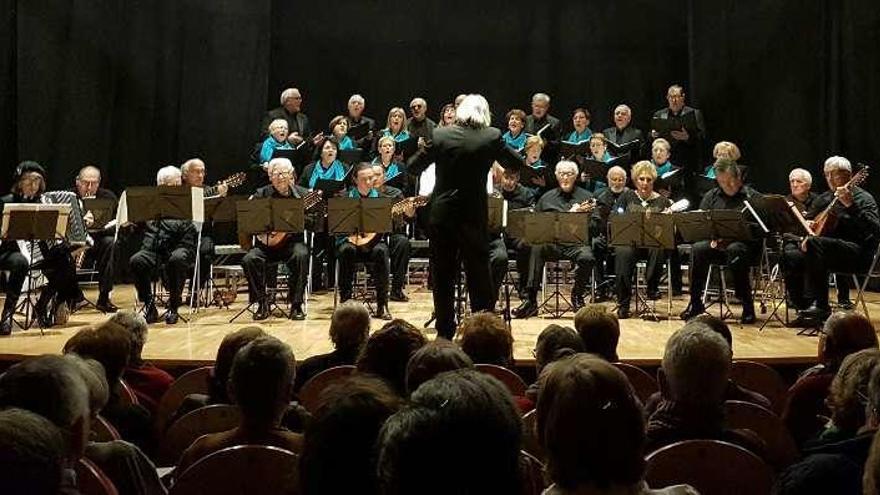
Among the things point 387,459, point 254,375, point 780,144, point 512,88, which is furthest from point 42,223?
point 780,144

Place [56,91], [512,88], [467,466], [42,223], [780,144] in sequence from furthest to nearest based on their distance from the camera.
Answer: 1. [512,88]
2. [780,144]
3. [56,91]
4. [42,223]
5. [467,466]

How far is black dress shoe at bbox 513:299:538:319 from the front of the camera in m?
8.70

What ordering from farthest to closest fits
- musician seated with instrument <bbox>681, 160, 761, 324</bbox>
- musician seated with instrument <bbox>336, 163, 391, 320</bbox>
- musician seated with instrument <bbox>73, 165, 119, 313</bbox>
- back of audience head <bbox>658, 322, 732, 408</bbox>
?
musician seated with instrument <bbox>73, 165, 119, 313</bbox> → musician seated with instrument <bbox>336, 163, 391, 320</bbox> → musician seated with instrument <bbox>681, 160, 761, 324</bbox> → back of audience head <bbox>658, 322, 732, 408</bbox>

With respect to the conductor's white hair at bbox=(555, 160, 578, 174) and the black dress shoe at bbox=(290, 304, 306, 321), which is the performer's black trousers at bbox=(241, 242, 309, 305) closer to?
the black dress shoe at bbox=(290, 304, 306, 321)

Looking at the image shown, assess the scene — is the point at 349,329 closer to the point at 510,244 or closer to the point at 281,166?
the point at 281,166

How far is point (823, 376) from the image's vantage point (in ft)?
11.8

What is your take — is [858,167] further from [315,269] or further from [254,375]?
[254,375]

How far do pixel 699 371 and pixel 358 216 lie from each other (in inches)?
217

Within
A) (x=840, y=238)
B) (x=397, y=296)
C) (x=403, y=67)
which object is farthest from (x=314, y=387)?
(x=403, y=67)

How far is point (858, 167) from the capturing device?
1077 centimetres

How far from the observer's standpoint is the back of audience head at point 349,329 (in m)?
4.22

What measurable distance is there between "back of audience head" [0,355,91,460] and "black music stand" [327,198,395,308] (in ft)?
19.0

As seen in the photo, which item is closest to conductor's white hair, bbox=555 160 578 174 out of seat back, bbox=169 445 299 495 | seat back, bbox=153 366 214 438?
seat back, bbox=153 366 214 438

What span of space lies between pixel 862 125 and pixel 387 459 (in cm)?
1109
